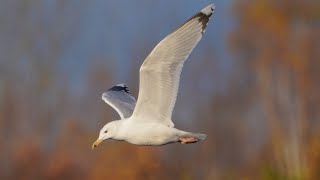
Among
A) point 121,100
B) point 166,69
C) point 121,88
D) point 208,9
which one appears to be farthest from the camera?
point 121,88

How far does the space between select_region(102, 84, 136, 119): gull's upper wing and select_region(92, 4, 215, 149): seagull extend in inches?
11.7

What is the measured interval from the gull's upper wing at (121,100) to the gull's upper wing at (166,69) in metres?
0.32

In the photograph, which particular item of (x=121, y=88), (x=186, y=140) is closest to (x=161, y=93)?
(x=186, y=140)

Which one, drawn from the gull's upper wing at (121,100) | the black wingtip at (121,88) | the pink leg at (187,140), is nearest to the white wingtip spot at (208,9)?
the pink leg at (187,140)

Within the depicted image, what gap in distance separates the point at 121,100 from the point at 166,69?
802 mm

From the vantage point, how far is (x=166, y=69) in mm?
4828

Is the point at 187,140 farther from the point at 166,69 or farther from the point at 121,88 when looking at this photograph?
the point at 121,88

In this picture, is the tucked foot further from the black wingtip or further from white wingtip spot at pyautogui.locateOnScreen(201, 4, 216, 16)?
the black wingtip

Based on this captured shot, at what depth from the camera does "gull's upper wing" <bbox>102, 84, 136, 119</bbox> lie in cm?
538

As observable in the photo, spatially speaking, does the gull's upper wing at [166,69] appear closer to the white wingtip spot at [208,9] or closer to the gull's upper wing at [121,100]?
the white wingtip spot at [208,9]

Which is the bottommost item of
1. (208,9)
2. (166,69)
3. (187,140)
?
(187,140)

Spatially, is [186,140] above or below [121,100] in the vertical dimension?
below

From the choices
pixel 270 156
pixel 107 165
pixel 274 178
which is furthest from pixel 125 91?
pixel 107 165

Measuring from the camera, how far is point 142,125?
4922 millimetres
